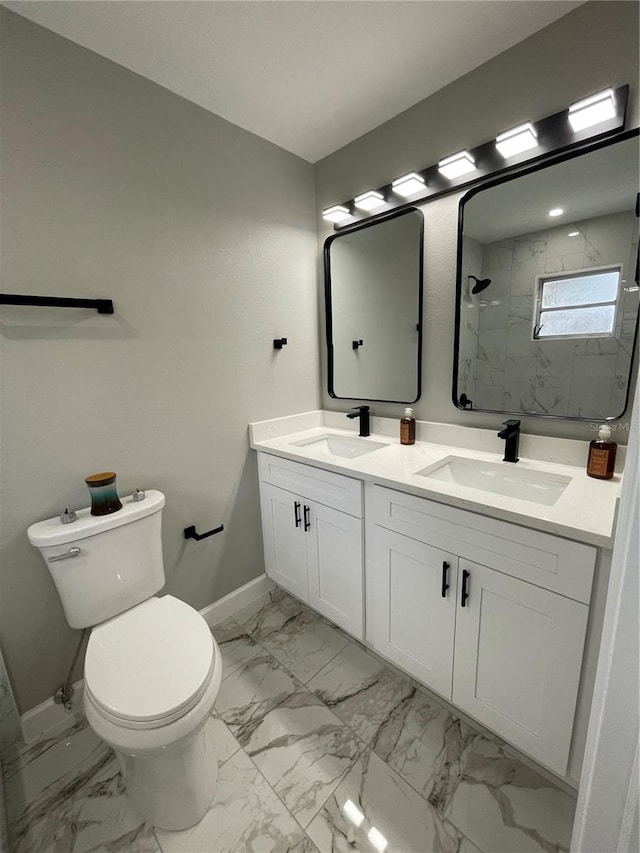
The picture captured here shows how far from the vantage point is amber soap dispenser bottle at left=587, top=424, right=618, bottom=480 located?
1200 millimetres

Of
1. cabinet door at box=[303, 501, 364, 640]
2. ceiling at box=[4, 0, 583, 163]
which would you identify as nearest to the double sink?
cabinet door at box=[303, 501, 364, 640]

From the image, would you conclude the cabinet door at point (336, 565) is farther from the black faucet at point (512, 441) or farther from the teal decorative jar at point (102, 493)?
the teal decorative jar at point (102, 493)

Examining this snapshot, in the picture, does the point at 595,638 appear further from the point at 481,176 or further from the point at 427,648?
the point at 481,176

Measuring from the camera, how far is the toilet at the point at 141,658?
934 mm

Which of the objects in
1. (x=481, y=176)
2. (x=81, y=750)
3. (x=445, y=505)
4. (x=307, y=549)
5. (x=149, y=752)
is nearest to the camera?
(x=149, y=752)

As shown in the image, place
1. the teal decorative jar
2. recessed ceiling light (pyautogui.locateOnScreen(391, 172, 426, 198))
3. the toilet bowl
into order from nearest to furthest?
the toilet bowl → the teal decorative jar → recessed ceiling light (pyautogui.locateOnScreen(391, 172, 426, 198))

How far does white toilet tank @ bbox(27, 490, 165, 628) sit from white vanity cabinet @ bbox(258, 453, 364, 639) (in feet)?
1.91

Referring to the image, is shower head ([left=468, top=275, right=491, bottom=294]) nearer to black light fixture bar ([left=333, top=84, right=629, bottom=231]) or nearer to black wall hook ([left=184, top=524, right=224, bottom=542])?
black light fixture bar ([left=333, top=84, right=629, bottom=231])

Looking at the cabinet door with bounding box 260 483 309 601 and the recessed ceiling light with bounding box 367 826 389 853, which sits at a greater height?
the cabinet door with bounding box 260 483 309 601

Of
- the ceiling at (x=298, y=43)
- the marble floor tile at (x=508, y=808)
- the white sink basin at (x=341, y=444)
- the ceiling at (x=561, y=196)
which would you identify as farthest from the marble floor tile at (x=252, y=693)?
the ceiling at (x=298, y=43)

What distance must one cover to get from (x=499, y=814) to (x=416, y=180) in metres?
2.32

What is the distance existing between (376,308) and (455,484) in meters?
1.05

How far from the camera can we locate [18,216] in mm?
1138

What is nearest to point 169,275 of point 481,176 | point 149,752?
point 481,176
